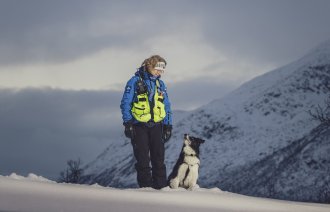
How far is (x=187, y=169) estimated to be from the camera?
8.01m

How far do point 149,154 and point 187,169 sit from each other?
753 mm

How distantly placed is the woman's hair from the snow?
232 cm

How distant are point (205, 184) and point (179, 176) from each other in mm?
45185

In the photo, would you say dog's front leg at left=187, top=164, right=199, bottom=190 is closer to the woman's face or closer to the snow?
the snow

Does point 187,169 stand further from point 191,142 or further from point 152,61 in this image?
point 152,61

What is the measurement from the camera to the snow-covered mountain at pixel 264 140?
137ft

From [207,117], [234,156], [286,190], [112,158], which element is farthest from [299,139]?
[112,158]

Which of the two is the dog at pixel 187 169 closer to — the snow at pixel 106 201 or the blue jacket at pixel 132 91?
the blue jacket at pixel 132 91

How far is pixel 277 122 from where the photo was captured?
59.7 m

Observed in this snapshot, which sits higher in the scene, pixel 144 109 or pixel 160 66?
pixel 160 66

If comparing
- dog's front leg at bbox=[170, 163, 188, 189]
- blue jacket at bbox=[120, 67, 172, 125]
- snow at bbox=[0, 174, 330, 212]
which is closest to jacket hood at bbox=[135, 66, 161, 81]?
blue jacket at bbox=[120, 67, 172, 125]

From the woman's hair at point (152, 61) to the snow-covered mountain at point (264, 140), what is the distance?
30.1 meters

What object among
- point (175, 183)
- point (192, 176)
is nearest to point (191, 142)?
point (192, 176)

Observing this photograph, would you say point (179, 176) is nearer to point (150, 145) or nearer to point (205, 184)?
point (150, 145)
